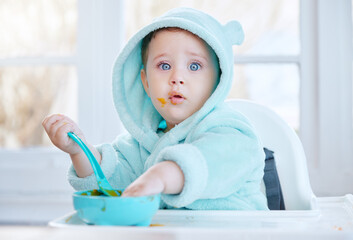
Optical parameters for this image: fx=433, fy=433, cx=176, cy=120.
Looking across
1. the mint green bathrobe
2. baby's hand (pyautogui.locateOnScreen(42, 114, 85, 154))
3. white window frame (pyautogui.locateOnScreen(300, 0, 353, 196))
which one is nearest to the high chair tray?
the mint green bathrobe

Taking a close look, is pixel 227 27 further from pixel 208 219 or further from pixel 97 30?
pixel 97 30

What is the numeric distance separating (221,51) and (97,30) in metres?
1.02

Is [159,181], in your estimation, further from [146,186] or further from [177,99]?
[177,99]

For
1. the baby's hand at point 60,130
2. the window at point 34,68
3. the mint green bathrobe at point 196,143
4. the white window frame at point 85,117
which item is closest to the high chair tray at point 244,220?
the mint green bathrobe at point 196,143

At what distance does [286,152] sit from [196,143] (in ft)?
1.51

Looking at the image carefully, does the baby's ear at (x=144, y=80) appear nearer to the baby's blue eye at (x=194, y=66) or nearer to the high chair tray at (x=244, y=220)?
the baby's blue eye at (x=194, y=66)

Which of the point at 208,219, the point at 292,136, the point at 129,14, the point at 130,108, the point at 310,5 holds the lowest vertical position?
the point at 208,219

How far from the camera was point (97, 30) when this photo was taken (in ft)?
6.18

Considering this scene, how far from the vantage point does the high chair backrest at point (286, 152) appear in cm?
115

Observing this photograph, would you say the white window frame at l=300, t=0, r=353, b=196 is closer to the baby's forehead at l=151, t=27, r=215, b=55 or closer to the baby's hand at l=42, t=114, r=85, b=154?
the baby's forehead at l=151, t=27, r=215, b=55

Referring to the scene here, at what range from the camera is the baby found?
799mm

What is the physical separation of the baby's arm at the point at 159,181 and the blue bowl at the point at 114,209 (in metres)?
0.03

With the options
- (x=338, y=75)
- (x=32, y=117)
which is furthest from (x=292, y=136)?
(x=32, y=117)

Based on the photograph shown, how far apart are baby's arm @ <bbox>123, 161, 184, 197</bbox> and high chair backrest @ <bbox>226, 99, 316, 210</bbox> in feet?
1.65
